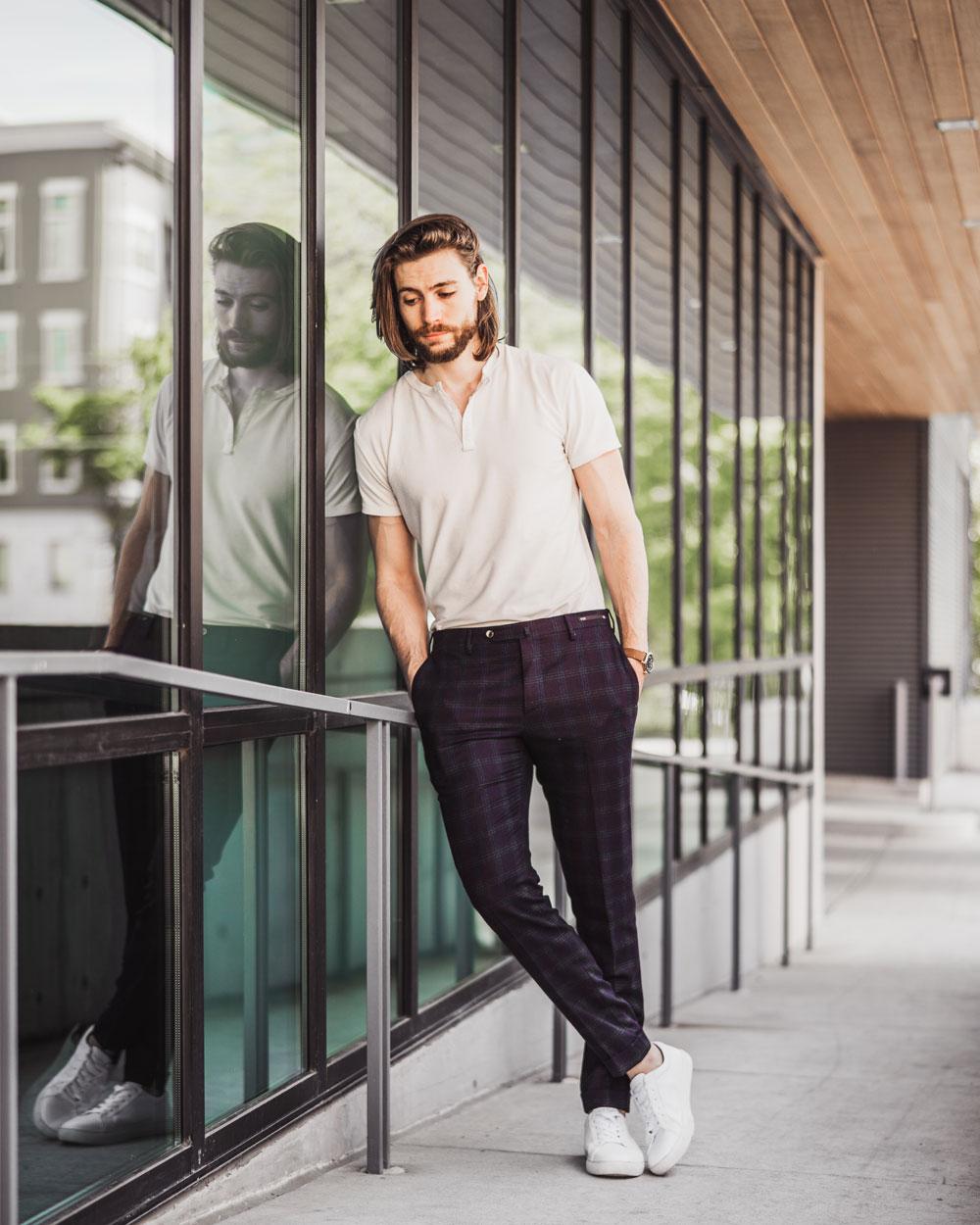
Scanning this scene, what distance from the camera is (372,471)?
9.27ft

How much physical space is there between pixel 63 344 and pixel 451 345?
71cm

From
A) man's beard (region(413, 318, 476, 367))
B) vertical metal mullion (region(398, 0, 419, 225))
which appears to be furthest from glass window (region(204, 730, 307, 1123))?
vertical metal mullion (region(398, 0, 419, 225))

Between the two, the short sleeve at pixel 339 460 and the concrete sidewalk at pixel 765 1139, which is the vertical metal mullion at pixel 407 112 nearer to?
the short sleeve at pixel 339 460

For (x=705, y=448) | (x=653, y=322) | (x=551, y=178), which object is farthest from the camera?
(x=705, y=448)

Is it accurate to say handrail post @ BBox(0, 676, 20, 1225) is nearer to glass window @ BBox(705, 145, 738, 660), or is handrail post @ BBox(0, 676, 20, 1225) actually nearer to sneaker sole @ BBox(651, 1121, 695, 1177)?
sneaker sole @ BBox(651, 1121, 695, 1177)

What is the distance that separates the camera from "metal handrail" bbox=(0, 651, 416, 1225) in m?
1.74

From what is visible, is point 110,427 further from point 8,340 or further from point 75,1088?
point 75,1088

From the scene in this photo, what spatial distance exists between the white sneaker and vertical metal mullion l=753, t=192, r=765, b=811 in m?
4.58

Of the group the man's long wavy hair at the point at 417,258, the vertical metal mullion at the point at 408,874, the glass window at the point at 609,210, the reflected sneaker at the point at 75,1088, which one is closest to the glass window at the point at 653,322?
the glass window at the point at 609,210

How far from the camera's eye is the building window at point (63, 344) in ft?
9.27

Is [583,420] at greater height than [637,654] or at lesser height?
greater

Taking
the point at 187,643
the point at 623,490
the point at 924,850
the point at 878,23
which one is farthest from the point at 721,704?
the point at 924,850

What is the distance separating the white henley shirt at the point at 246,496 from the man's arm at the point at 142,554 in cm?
1

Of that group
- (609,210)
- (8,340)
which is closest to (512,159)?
(609,210)
